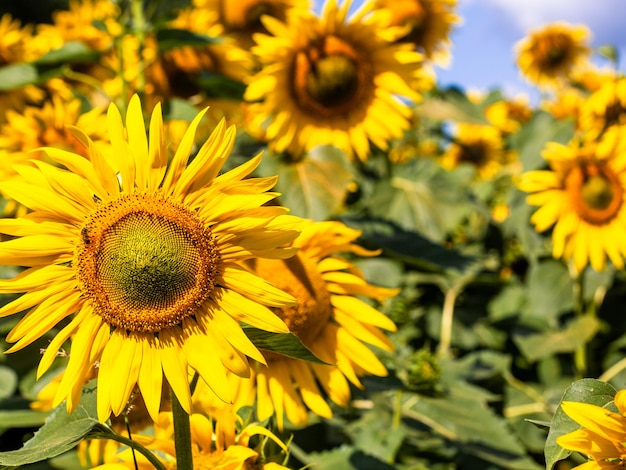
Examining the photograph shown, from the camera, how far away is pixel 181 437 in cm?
109

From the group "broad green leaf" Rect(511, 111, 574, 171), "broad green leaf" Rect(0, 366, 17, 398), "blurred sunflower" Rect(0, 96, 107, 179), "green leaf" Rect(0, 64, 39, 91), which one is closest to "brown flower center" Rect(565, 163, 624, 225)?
"broad green leaf" Rect(511, 111, 574, 171)

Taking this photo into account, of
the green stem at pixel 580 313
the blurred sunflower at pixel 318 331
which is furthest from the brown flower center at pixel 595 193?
the blurred sunflower at pixel 318 331

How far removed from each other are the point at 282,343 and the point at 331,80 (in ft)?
5.46

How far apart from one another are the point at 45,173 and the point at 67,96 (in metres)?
2.17

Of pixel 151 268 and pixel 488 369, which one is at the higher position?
pixel 151 268

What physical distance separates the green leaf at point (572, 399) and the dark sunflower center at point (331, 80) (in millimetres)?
1803

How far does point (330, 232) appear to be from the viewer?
155 centimetres

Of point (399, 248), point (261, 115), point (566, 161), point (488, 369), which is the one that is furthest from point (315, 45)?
point (488, 369)

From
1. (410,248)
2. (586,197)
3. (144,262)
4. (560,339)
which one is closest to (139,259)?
(144,262)

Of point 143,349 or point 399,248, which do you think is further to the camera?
point 399,248

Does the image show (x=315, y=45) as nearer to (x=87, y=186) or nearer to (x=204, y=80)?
(x=204, y=80)

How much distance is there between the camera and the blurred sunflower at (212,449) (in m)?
1.17

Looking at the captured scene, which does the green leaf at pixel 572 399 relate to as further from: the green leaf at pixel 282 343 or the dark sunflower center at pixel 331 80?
the dark sunflower center at pixel 331 80

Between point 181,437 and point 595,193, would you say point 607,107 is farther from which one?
point 181,437
